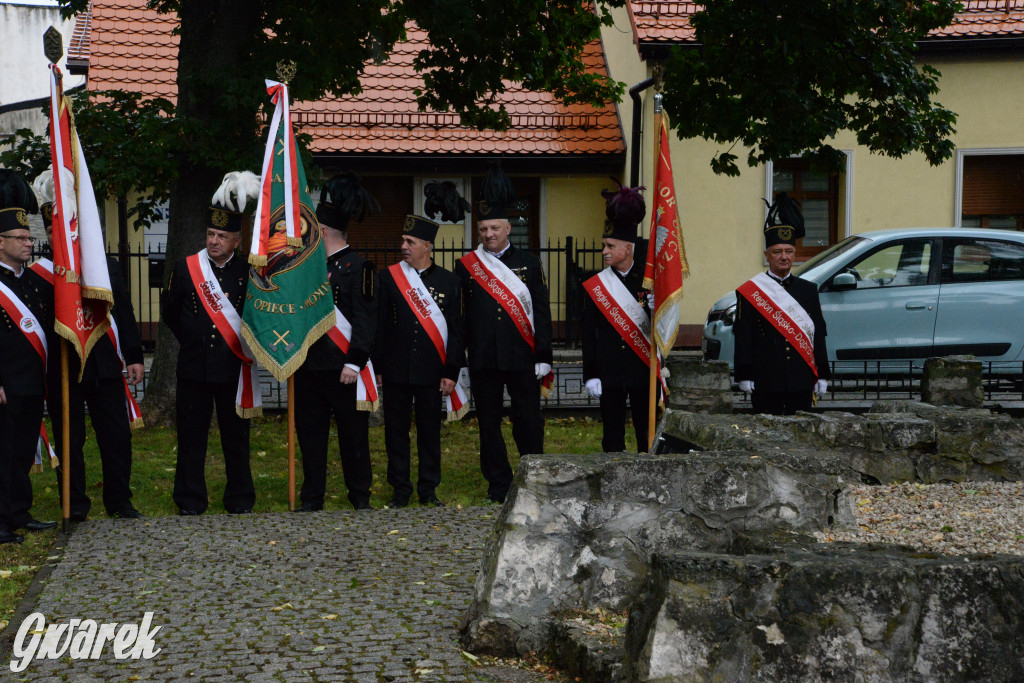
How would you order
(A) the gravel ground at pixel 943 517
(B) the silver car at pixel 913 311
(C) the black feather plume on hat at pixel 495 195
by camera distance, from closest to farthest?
(A) the gravel ground at pixel 943 517 < (C) the black feather plume on hat at pixel 495 195 < (B) the silver car at pixel 913 311

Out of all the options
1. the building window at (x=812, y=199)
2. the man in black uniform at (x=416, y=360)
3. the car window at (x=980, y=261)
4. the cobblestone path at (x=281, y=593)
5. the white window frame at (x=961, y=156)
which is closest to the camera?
the cobblestone path at (x=281, y=593)

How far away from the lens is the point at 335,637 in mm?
4770

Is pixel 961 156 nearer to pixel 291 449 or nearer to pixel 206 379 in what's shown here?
pixel 291 449

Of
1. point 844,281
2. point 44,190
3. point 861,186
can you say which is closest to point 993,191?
point 861,186

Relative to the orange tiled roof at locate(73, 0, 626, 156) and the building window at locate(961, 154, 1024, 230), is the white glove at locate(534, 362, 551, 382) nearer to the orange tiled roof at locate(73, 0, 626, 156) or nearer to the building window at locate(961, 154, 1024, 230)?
the orange tiled roof at locate(73, 0, 626, 156)

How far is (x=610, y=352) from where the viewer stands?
7887 millimetres

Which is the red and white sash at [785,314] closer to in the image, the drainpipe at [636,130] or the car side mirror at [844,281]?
the car side mirror at [844,281]

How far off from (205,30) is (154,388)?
337 cm

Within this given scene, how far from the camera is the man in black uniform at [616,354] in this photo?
7852 mm

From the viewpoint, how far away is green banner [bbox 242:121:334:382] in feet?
24.5

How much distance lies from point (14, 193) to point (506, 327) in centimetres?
308

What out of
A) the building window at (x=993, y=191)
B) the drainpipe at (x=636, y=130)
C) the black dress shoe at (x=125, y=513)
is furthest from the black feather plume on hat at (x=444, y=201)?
the building window at (x=993, y=191)

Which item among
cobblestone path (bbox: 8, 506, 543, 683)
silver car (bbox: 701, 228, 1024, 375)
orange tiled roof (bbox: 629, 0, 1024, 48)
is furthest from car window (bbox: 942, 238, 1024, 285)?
orange tiled roof (bbox: 629, 0, 1024, 48)

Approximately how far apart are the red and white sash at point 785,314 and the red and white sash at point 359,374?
98.5 inches
